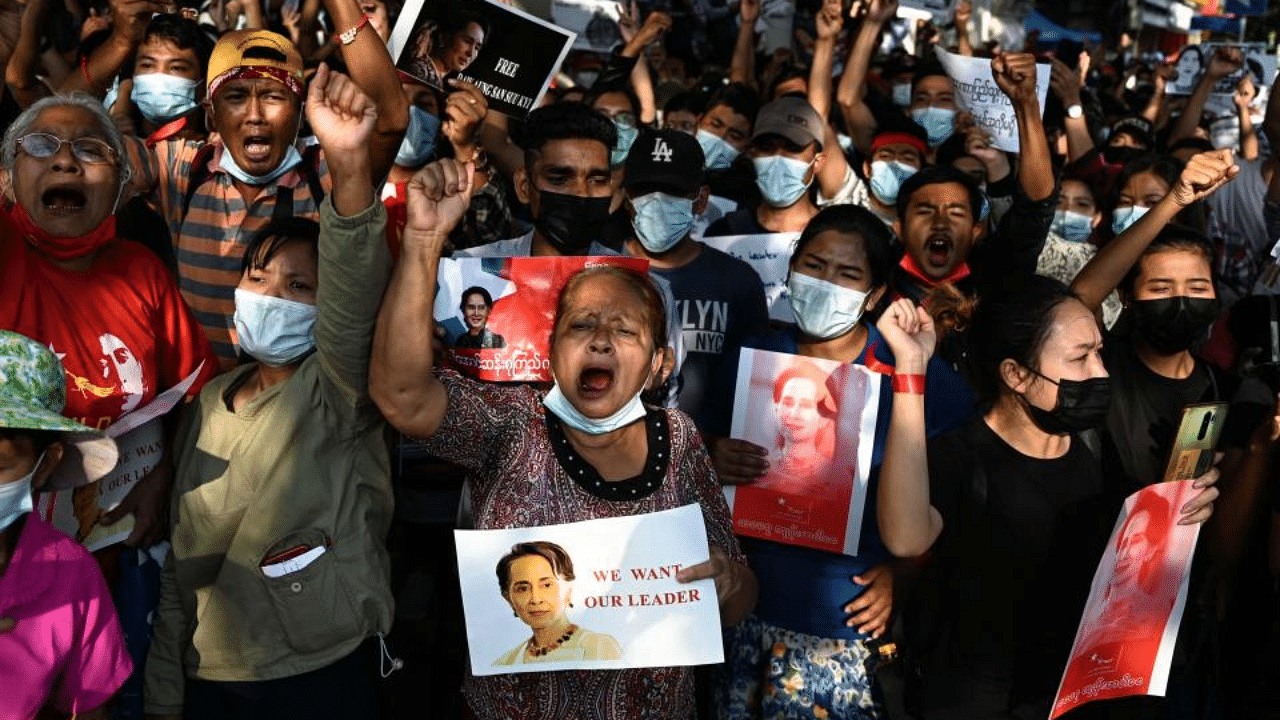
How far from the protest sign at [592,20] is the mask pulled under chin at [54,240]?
7391 millimetres

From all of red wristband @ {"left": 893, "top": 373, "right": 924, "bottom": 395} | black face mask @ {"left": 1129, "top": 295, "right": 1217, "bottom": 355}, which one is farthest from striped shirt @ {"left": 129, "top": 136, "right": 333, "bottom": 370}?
black face mask @ {"left": 1129, "top": 295, "right": 1217, "bottom": 355}

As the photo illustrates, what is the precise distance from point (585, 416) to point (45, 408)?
1.09m

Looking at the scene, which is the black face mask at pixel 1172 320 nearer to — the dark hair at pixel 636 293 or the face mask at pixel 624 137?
the dark hair at pixel 636 293

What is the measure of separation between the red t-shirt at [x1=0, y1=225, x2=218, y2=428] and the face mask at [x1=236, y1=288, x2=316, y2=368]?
269 millimetres

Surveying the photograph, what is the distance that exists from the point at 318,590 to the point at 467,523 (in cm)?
37

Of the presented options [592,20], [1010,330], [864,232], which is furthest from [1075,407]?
[592,20]

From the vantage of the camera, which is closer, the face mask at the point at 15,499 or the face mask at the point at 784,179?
the face mask at the point at 15,499

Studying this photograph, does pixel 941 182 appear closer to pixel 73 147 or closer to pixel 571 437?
pixel 571 437

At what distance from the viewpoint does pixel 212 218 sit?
438 cm

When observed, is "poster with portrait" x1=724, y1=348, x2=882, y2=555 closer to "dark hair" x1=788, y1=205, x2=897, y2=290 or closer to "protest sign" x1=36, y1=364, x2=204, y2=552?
"dark hair" x1=788, y1=205, x2=897, y2=290

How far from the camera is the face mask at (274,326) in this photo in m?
3.34

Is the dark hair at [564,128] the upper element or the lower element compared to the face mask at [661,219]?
upper

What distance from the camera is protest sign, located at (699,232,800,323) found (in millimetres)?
5402

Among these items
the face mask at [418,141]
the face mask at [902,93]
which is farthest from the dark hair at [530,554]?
the face mask at [902,93]
